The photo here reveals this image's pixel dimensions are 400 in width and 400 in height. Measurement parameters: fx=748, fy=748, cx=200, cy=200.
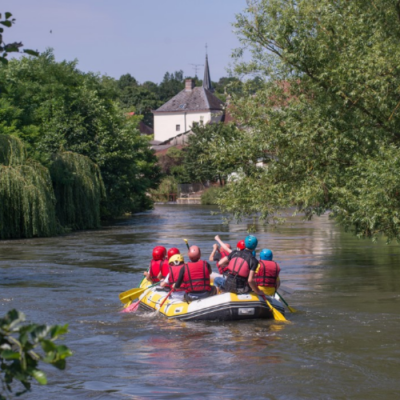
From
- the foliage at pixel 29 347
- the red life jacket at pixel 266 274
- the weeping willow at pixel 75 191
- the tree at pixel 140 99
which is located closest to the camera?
the foliage at pixel 29 347

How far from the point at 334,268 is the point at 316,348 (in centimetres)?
1047

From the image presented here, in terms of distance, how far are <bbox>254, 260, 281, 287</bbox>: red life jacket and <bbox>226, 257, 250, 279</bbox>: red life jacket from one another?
0.77m

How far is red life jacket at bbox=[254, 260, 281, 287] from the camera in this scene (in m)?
13.5

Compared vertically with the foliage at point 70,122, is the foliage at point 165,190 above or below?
below

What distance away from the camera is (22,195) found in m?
28.5

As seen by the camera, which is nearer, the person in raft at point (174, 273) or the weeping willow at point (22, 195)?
the person in raft at point (174, 273)

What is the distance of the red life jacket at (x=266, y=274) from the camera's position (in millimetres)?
13539

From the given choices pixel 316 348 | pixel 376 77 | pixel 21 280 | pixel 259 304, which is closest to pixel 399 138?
pixel 376 77

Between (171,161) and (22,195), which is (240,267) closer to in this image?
(22,195)

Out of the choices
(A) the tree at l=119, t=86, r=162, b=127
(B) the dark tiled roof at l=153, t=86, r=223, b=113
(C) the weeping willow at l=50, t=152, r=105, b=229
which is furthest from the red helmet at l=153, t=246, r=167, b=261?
(A) the tree at l=119, t=86, r=162, b=127

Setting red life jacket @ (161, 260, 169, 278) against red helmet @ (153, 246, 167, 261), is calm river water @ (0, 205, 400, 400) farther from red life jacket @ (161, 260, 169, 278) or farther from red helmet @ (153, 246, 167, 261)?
red helmet @ (153, 246, 167, 261)

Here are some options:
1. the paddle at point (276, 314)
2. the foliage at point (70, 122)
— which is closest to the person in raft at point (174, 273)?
the paddle at point (276, 314)

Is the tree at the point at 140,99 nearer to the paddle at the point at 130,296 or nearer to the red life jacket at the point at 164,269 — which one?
the paddle at the point at 130,296

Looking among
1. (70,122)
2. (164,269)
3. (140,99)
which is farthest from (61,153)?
(140,99)
